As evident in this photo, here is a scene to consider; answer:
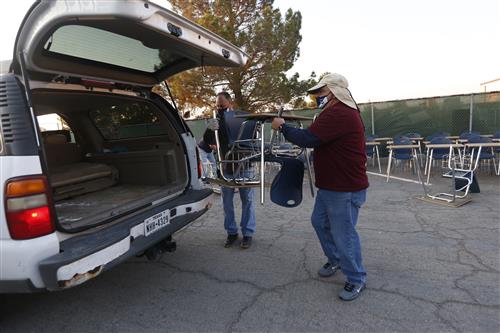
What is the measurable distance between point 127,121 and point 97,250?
99.3 inches

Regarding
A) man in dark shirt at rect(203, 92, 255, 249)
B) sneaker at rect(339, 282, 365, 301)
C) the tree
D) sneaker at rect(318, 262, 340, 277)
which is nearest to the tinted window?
man in dark shirt at rect(203, 92, 255, 249)

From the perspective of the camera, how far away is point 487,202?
18.0 feet

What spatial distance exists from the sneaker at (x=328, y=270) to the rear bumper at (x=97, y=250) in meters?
1.38

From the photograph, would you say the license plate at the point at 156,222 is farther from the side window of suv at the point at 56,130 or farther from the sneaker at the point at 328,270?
the side window of suv at the point at 56,130

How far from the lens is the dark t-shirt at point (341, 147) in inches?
102

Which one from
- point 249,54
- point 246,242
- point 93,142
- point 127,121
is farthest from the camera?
point 249,54

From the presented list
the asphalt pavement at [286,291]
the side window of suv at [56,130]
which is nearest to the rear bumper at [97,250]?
the asphalt pavement at [286,291]

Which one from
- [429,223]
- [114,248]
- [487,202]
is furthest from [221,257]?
[487,202]

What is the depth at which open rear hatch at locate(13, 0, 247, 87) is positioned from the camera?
1.97m

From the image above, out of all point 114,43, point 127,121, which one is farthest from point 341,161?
point 127,121

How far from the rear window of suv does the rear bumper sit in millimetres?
1255

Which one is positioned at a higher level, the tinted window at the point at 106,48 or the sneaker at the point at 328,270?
the tinted window at the point at 106,48

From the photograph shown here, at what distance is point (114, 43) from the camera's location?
9.32ft

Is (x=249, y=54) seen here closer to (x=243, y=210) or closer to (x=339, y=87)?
(x=243, y=210)
